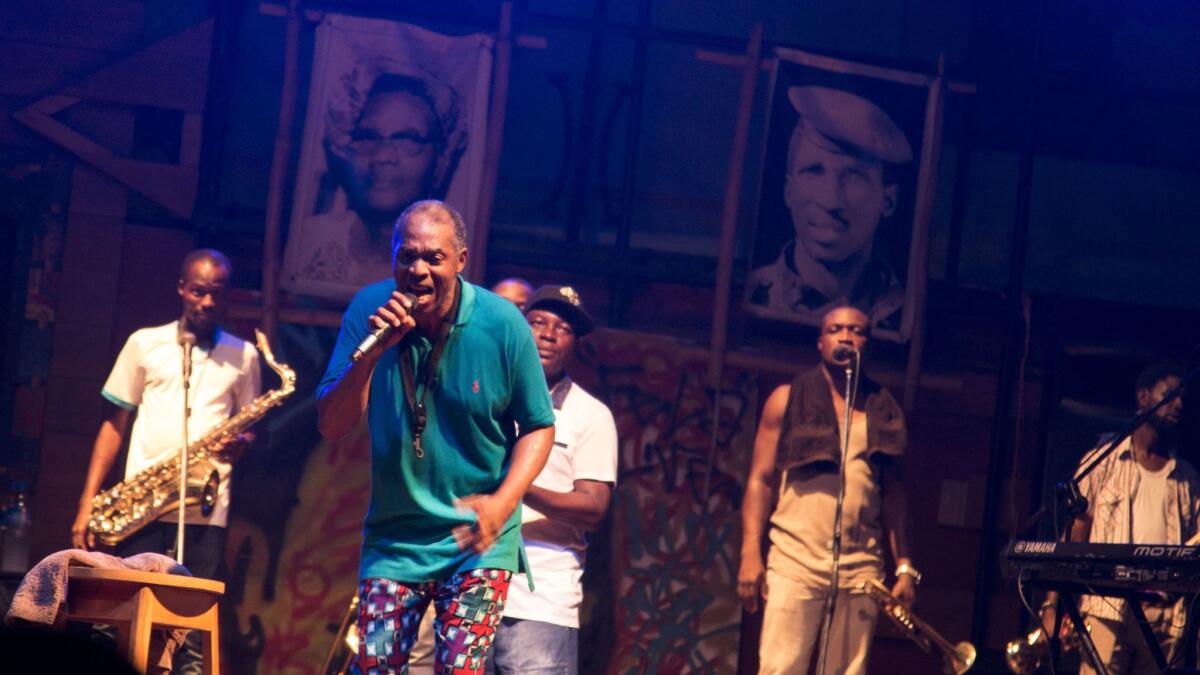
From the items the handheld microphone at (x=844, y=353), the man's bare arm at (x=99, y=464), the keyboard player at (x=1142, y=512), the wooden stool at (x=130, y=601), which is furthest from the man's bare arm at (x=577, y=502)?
the keyboard player at (x=1142, y=512)

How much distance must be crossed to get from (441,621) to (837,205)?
5.15 meters

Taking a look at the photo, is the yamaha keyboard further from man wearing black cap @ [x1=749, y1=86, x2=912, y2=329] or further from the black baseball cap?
man wearing black cap @ [x1=749, y1=86, x2=912, y2=329]

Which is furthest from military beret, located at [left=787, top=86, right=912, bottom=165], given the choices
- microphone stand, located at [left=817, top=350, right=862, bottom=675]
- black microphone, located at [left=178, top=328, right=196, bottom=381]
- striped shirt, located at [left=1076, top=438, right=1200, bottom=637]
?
black microphone, located at [left=178, top=328, right=196, bottom=381]

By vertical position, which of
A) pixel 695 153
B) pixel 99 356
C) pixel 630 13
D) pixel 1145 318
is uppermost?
pixel 630 13

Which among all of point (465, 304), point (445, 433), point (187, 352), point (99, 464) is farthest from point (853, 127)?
point (445, 433)

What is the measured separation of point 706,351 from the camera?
8.34 metres

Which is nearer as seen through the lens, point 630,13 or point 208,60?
point 208,60

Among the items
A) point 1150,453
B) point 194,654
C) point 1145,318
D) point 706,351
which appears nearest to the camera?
point 194,654

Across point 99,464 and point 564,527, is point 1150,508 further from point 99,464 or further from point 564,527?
point 99,464

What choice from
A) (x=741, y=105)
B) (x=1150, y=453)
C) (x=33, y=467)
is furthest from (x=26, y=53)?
(x=1150, y=453)

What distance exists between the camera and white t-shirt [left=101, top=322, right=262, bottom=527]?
677 cm

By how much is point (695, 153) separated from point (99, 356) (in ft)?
11.9

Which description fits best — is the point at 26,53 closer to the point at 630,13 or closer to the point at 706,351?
the point at 630,13

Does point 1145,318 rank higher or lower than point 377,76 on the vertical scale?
lower
